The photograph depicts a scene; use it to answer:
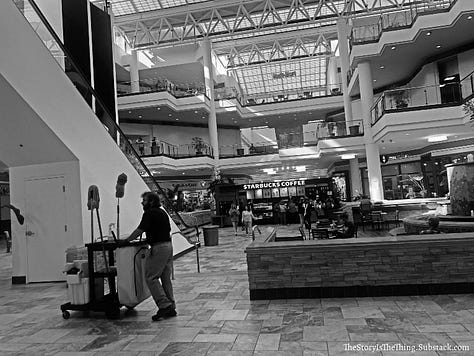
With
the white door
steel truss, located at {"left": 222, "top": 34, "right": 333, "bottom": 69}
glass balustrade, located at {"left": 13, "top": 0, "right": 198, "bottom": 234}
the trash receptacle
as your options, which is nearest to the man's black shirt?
the white door

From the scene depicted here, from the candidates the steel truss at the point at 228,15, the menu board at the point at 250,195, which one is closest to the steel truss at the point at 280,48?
the steel truss at the point at 228,15

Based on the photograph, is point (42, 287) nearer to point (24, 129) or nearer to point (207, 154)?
point (24, 129)

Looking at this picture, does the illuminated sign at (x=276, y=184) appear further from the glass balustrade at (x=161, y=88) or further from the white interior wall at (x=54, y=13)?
the white interior wall at (x=54, y=13)

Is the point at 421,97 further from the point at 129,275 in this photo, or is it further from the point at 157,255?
the point at 129,275

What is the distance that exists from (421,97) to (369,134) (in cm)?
385

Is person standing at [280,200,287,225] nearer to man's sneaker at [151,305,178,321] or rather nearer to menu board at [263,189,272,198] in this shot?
menu board at [263,189,272,198]

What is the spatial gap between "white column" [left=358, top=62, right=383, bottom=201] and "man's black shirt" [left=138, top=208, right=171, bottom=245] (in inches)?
633

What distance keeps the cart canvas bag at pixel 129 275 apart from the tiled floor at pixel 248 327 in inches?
10.0

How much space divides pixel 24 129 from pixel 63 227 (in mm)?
2195

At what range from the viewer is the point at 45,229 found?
8.14 metres

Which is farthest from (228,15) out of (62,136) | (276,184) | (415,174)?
(62,136)

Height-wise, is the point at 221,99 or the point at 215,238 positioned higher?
the point at 221,99

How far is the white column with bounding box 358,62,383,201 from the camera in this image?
19.1 meters

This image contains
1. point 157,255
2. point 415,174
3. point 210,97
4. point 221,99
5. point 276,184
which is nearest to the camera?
point 157,255
